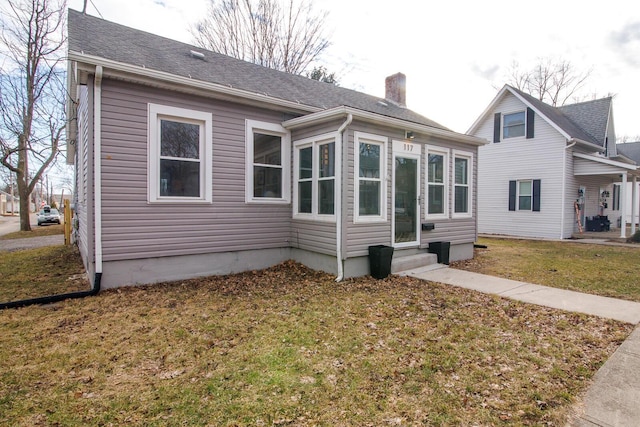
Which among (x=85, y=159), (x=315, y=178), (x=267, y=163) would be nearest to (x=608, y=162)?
(x=315, y=178)

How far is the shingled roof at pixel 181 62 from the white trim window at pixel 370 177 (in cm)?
112

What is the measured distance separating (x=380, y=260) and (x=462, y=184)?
3.88 metres

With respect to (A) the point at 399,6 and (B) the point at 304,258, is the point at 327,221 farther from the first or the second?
(A) the point at 399,6

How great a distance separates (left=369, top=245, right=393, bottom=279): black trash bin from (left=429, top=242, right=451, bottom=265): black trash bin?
1874 mm

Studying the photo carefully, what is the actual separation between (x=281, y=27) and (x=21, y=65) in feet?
40.2

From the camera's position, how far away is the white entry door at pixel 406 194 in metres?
7.26

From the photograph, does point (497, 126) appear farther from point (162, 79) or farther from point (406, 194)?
point (162, 79)

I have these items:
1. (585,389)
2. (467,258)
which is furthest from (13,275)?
(467,258)

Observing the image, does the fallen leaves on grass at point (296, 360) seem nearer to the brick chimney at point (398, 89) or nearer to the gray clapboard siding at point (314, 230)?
the gray clapboard siding at point (314, 230)

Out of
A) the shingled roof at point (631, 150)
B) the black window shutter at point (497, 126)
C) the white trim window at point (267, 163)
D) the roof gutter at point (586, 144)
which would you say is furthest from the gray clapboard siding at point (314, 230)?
the shingled roof at point (631, 150)

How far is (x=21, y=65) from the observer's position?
15352mm

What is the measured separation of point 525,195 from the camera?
14383 mm

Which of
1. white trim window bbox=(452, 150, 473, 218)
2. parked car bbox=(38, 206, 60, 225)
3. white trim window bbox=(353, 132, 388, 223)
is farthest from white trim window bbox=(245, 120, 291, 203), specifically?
parked car bbox=(38, 206, 60, 225)

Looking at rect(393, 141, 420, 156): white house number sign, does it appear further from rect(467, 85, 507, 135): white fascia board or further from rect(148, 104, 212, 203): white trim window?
rect(467, 85, 507, 135): white fascia board
